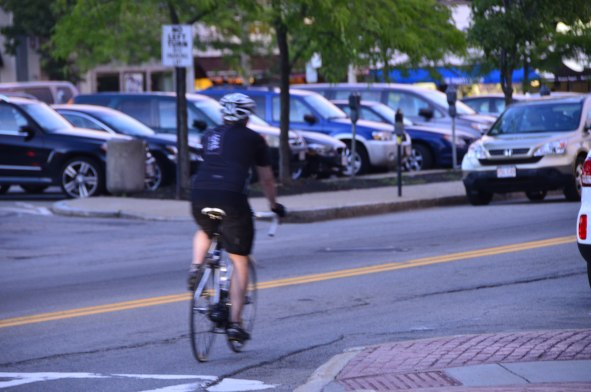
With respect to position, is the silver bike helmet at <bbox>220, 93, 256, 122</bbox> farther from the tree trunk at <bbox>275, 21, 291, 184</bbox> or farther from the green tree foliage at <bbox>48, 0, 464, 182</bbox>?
the tree trunk at <bbox>275, 21, 291, 184</bbox>

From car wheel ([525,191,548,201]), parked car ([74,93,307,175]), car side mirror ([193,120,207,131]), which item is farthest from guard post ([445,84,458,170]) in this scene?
car wheel ([525,191,548,201])

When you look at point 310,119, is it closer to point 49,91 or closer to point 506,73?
point 506,73

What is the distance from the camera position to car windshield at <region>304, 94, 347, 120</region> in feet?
96.9

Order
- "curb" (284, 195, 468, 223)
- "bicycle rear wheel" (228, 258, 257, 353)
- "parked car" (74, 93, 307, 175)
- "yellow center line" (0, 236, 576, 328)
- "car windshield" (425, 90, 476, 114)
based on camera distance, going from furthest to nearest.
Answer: "car windshield" (425, 90, 476, 114), "parked car" (74, 93, 307, 175), "curb" (284, 195, 468, 223), "yellow center line" (0, 236, 576, 328), "bicycle rear wheel" (228, 258, 257, 353)

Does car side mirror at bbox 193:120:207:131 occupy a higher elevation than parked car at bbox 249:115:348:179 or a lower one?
higher

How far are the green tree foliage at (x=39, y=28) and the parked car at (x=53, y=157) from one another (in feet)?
94.5

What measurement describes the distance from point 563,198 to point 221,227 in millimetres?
13864

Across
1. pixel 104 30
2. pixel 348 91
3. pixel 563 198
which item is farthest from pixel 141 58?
pixel 563 198

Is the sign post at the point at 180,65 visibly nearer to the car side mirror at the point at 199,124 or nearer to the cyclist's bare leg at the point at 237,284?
the car side mirror at the point at 199,124

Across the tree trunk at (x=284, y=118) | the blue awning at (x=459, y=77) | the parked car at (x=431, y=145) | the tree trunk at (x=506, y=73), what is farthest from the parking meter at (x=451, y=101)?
the tree trunk at (x=284, y=118)

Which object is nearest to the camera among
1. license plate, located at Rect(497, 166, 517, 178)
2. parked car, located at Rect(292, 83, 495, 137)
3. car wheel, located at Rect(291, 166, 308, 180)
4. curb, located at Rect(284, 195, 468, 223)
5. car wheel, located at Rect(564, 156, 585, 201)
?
curb, located at Rect(284, 195, 468, 223)

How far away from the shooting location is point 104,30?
24.0 meters

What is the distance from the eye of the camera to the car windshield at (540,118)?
21078mm

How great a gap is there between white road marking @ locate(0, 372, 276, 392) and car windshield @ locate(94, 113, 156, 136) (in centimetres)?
1701
